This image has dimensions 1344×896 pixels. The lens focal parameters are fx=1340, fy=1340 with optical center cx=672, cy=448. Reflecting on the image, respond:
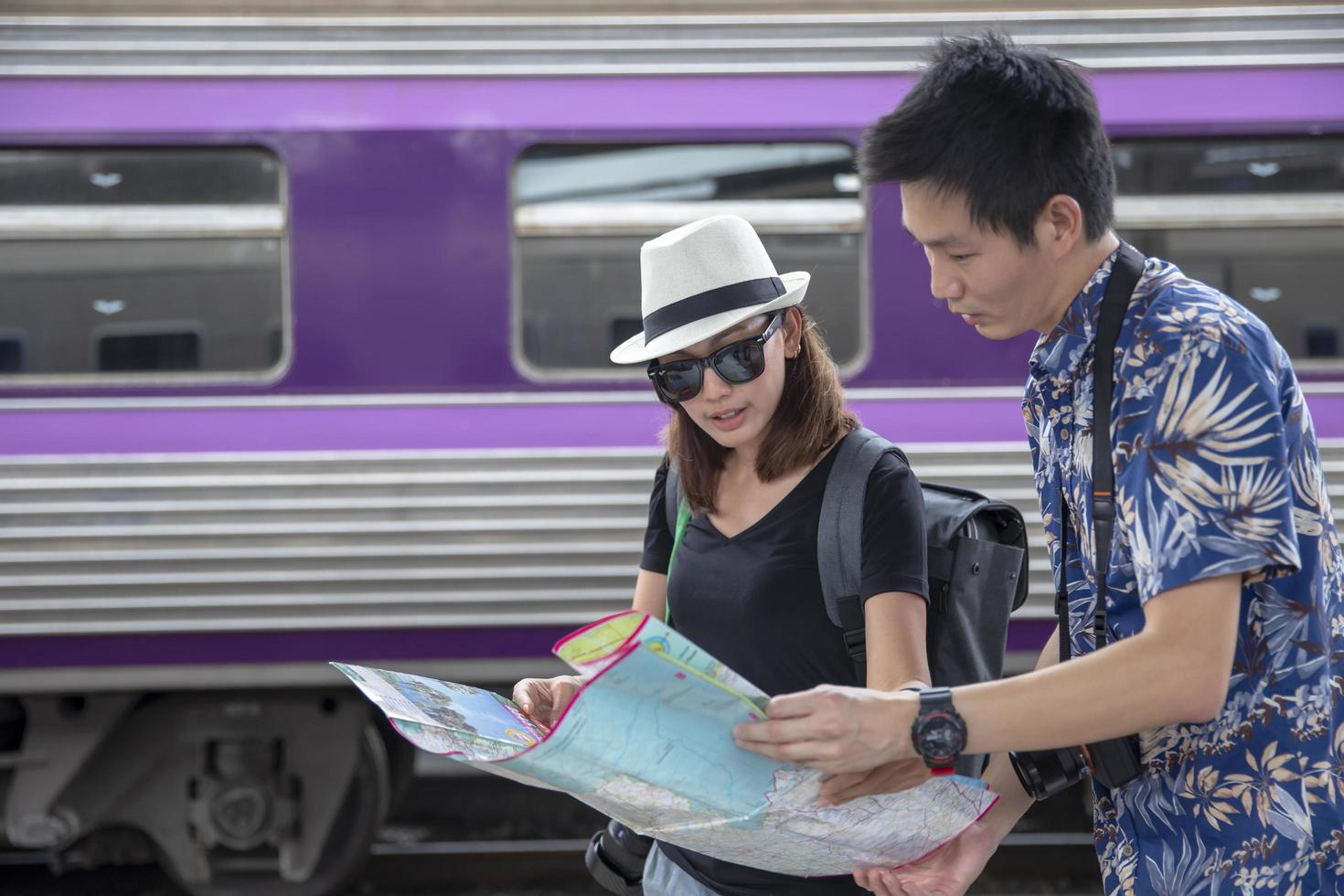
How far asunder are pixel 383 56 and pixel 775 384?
9.85ft

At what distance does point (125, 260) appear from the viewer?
4414mm

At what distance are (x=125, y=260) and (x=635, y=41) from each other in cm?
185

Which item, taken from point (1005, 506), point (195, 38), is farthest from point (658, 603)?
point (195, 38)

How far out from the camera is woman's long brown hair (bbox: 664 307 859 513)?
194 centimetres

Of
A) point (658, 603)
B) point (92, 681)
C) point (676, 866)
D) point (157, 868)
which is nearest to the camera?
point (676, 866)

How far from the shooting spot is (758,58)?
4539 millimetres

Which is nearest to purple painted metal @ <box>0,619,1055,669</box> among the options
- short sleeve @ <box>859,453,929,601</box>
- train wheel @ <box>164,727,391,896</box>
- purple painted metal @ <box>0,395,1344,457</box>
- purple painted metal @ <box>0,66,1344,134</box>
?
train wheel @ <box>164,727,391,896</box>

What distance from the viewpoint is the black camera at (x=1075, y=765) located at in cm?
144

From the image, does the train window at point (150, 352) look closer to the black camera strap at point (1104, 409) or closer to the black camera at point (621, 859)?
the black camera at point (621, 859)

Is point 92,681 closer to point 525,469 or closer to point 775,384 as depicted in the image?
point 525,469

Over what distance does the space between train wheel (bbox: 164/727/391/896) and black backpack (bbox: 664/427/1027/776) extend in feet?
10.6

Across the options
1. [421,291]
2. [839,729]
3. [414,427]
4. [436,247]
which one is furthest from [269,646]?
[839,729]

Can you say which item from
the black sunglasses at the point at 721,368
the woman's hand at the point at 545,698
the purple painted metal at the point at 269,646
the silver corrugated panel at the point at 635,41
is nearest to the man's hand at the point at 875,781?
the woman's hand at the point at 545,698

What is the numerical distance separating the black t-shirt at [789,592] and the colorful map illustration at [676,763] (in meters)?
0.24
